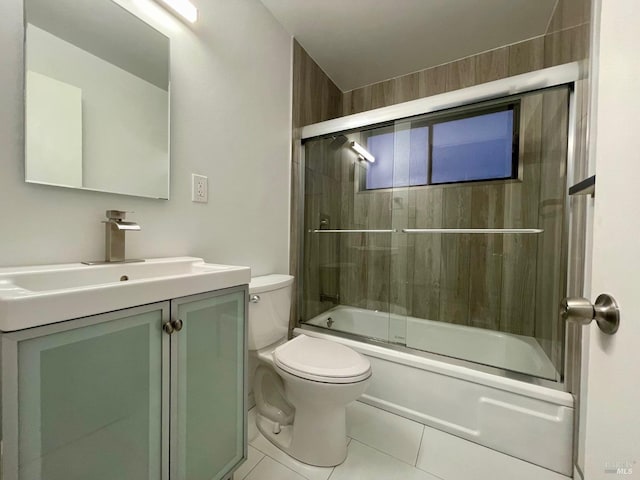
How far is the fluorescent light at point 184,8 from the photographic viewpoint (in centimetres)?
106

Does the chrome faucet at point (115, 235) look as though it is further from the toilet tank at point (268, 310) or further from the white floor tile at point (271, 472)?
the white floor tile at point (271, 472)

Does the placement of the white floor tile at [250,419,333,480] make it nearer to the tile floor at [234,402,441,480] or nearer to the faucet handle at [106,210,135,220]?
the tile floor at [234,402,441,480]

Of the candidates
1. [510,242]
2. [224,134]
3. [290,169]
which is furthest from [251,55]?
[510,242]

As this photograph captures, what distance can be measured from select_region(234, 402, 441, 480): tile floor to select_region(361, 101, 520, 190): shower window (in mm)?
1510

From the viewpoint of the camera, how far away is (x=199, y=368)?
31.9 inches

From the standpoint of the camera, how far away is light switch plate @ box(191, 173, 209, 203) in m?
1.20

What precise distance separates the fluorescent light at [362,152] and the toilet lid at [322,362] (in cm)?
139

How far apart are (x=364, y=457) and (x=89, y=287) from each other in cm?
124

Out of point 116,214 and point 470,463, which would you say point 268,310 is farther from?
point 470,463

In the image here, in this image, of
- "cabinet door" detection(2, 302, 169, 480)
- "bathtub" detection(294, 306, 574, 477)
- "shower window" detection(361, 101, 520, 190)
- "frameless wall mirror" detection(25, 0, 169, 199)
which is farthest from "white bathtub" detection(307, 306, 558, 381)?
"frameless wall mirror" detection(25, 0, 169, 199)

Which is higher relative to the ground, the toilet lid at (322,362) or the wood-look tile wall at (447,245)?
the wood-look tile wall at (447,245)

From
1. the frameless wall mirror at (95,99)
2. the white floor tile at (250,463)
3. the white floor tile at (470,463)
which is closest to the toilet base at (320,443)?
the white floor tile at (250,463)

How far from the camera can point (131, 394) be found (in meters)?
0.65

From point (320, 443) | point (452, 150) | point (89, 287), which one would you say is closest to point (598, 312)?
point (89, 287)
